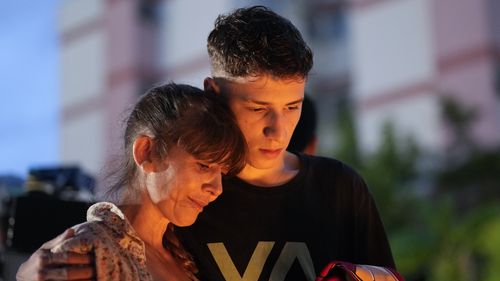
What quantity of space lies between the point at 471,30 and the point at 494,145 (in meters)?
2.31

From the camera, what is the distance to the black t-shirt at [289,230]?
1.98 metres

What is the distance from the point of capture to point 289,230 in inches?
80.0

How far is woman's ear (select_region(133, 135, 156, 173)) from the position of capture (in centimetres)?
177

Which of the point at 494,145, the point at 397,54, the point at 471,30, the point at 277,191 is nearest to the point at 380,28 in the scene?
the point at 397,54

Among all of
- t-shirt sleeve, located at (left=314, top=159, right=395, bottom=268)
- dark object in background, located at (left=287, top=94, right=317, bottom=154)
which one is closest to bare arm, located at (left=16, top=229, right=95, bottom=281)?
t-shirt sleeve, located at (left=314, top=159, right=395, bottom=268)

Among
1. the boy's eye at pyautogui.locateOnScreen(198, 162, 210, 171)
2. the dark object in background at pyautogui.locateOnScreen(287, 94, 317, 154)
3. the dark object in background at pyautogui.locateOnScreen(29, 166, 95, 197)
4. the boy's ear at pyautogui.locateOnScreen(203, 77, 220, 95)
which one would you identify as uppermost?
the boy's ear at pyautogui.locateOnScreen(203, 77, 220, 95)

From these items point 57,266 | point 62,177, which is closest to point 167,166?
point 57,266

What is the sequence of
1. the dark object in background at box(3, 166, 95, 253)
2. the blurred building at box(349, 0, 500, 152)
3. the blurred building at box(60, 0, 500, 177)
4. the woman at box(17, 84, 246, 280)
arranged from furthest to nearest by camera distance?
the blurred building at box(60, 0, 500, 177) < the blurred building at box(349, 0, 500, 152) < the dark object in background at box(3, 166, 95, 253) < the woman at box(17, 84, 246, 280)

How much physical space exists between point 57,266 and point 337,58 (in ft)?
54.0

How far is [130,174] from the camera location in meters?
1.83

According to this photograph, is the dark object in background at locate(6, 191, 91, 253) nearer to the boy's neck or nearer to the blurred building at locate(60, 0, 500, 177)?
the boy's neck

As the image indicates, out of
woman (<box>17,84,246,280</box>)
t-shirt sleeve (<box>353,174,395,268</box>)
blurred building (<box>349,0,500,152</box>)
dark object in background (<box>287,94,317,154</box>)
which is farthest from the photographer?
blurred building (<box>349,0,500,152</box>)

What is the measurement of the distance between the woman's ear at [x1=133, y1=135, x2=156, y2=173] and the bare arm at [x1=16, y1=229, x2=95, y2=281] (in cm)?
27

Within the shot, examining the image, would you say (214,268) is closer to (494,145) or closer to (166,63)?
(494,145)
